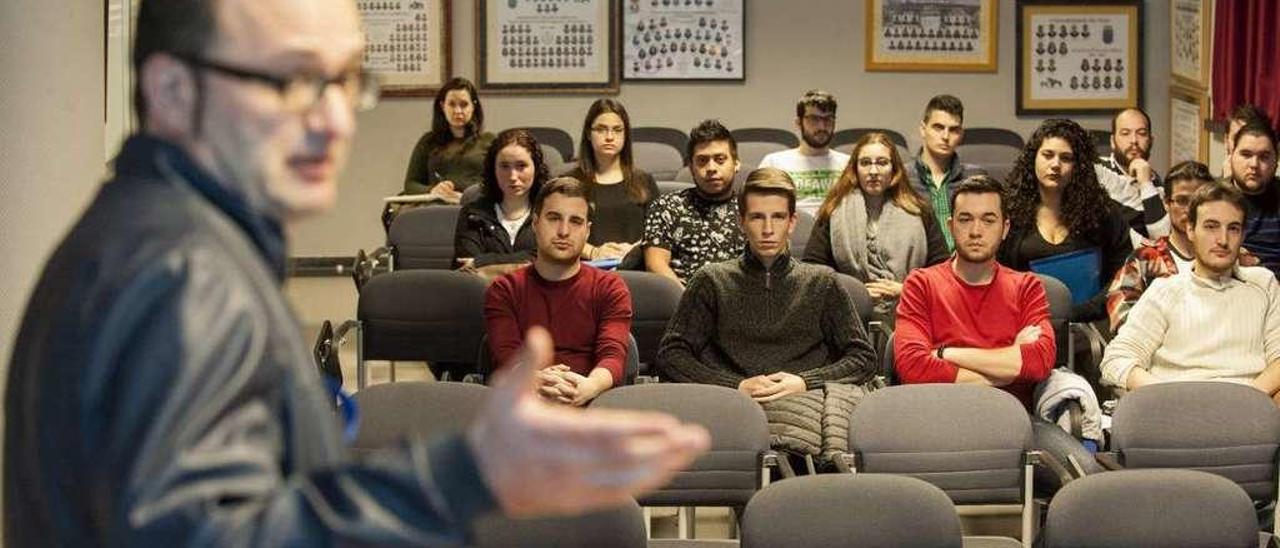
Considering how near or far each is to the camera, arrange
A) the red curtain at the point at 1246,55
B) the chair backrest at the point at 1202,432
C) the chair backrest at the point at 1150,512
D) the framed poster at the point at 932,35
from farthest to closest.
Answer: the framed poster at the point at 932,35 < the red curtain at the point at 1246,55 < the chair backrest at the point at 1202,432 < the chair backrest at the point at 1150,512

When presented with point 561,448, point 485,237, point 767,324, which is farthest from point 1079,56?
point 561,448

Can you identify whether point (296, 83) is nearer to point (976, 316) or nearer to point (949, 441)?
point (949, 441)

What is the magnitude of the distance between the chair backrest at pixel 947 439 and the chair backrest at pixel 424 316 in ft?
6.48

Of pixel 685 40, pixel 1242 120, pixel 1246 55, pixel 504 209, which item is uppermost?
pixel 685 40

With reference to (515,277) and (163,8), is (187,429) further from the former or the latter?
(515,277)

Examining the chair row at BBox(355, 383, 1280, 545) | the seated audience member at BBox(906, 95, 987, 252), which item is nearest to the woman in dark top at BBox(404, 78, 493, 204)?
the seated audience member at BBox(906, 95, 987, 252)

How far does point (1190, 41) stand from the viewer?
1069 centimetres

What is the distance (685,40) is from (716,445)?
673 centimetres

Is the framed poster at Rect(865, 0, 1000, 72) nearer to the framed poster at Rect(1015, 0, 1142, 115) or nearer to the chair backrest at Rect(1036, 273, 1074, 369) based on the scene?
the framed poster at Rect(1015, 0, 1142, 115)

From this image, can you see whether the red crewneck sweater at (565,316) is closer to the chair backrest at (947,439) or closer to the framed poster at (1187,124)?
the chair backrest at (947,439)

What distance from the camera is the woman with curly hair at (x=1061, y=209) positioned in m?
7.11

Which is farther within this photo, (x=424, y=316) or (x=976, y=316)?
(x=424, y=316)

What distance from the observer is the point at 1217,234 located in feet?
19.4

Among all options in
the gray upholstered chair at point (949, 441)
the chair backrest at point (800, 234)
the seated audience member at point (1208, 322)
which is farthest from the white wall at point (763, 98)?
the gray upholstered chair at point (949, 441)
